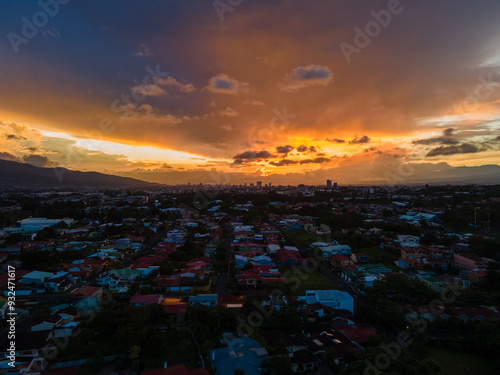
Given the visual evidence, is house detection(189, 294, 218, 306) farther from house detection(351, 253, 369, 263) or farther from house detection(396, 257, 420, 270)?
house detection(396, 257, 420, 270)

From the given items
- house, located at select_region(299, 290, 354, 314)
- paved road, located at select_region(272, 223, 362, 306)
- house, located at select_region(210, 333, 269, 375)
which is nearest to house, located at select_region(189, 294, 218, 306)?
house, located at select_region(210, 333, 269, 375)

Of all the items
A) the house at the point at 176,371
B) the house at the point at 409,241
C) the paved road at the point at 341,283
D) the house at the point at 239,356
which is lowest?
the paved road at the point at 341,283

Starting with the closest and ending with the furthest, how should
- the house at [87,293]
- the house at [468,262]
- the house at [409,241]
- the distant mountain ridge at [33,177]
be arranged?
1. the house at [87,293]
2. the house at [468,262]
3. the house at [409,241]
4. the distant mountain ridge at [33,177]

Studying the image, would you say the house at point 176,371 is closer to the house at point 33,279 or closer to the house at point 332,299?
the house at point 332,299

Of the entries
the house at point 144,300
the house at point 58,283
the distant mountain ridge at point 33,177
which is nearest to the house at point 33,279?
the house at point 58,283

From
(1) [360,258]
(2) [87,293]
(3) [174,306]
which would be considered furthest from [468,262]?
(2) [87,293]

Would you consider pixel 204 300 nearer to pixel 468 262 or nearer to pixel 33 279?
pixel 33 279

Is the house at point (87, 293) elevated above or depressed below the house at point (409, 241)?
below

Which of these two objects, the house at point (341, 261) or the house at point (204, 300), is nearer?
the house at point (204, 300)
